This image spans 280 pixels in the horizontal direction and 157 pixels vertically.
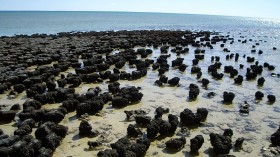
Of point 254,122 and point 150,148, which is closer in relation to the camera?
point 150,148

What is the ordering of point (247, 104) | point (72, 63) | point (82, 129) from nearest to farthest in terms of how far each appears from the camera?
point (82, 129)
point (247, 104)
point (72, 63)

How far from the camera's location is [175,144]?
9.63 metres

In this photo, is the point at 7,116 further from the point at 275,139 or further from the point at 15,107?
the point at 275,139

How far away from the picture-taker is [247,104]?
14.2 m

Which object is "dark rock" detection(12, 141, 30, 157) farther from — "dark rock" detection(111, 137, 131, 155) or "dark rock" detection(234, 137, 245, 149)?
"dark rock" detection(234, 137, 245, 149)

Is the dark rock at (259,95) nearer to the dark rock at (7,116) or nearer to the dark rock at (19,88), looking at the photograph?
the dark rock at (7,116)

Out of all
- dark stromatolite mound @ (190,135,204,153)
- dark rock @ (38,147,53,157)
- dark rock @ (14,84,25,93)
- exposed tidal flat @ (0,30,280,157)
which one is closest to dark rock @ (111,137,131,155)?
exposed tidal flat @ (0,30,280,157)

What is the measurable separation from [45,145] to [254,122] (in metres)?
8.09

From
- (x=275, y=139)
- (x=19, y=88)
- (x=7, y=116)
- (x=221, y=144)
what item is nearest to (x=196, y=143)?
(x=221, y=144)

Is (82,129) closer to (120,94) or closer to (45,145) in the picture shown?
(45,145)

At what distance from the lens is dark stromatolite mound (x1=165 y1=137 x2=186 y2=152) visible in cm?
963

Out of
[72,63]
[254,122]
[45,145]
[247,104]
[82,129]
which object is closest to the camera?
[45,145]

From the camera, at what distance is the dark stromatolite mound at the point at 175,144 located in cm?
963

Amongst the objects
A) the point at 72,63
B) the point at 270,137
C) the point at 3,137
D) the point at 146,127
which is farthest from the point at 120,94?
the point at 72,63
